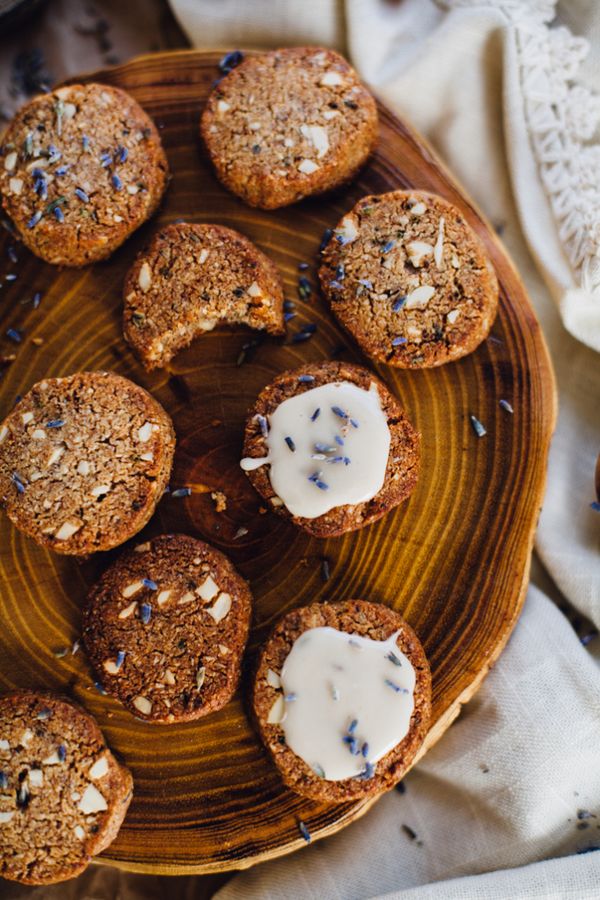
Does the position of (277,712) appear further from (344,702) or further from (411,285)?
(411,285)

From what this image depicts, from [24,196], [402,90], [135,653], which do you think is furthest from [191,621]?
[402,90]

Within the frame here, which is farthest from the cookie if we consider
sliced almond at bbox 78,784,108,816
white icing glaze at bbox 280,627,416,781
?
sliced almond at bbox 78,784,108,816

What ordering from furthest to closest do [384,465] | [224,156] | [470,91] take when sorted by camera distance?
[470,91]
[224,156]
[384,465]

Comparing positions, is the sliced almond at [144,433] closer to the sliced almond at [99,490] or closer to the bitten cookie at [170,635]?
the sliced almond at [99,490]

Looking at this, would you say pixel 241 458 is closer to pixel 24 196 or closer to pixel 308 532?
pixel 308 532

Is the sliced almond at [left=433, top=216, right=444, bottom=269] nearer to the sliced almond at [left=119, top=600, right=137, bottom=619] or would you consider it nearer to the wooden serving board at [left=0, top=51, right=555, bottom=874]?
the wooden serving board at [left=0, top=51, right=555, bottom=874]
